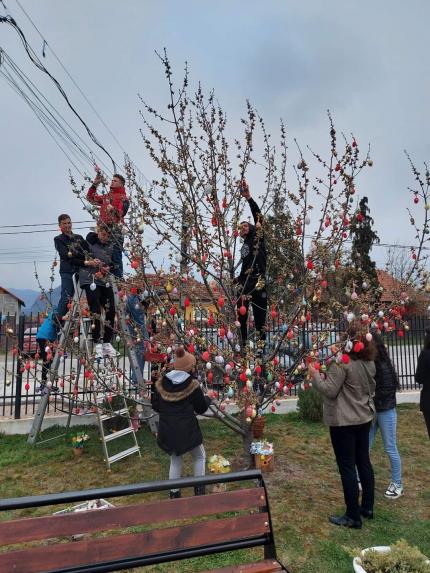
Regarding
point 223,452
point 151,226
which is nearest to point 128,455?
point 223,452

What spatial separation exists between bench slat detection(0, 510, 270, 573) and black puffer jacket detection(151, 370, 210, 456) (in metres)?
1.64

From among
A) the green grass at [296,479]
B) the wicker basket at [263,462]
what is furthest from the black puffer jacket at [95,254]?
the wicker basket at [263,462]

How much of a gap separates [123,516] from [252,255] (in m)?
3.29

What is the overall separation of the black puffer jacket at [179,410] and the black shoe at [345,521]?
139 cm

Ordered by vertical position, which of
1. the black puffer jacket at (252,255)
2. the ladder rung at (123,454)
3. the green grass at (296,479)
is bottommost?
the green grass at (296,479)

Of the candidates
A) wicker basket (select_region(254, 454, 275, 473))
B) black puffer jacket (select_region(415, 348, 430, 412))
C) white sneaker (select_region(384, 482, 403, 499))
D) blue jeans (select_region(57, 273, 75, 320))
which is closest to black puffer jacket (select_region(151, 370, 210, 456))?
wicker basket (select_region(254, 454, 275, 473))

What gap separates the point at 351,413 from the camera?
3.53m

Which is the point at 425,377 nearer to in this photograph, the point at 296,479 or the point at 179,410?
the point at 296,479

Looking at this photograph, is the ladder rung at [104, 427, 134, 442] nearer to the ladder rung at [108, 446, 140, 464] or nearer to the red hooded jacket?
the ladder rung at [108, 446, 140, 464]

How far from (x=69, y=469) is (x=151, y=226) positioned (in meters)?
3.18

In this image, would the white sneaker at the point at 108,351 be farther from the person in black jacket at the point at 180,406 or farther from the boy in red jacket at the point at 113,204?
the person in black jacket at the point at 180,406

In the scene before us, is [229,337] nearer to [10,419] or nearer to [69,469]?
[69,469]

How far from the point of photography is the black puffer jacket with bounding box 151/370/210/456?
3.97m

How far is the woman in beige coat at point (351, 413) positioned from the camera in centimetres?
355
